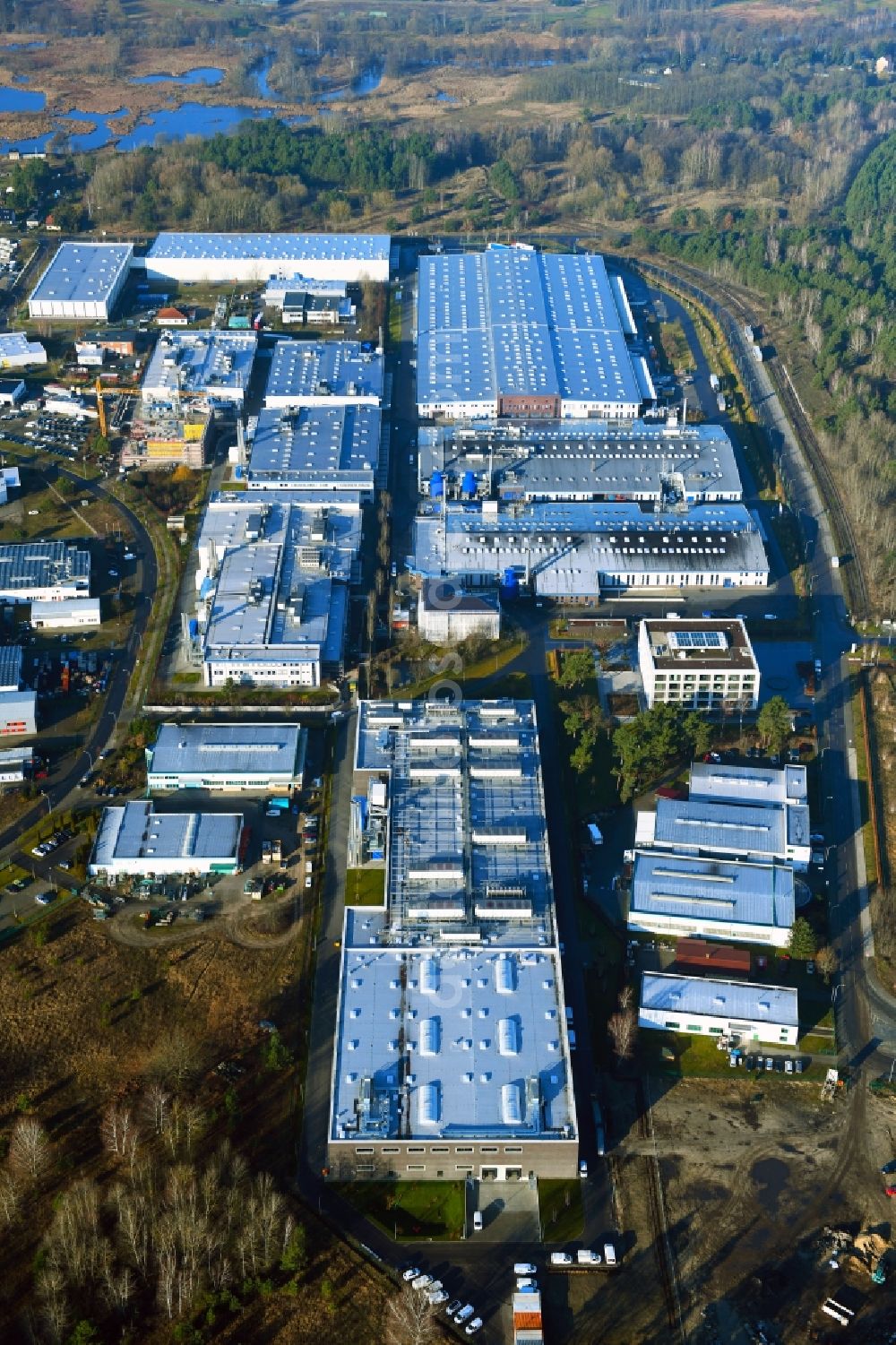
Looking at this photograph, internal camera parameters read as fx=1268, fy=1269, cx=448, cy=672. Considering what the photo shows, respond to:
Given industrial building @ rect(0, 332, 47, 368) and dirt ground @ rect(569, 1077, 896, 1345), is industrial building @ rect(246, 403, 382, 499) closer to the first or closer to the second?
industrial building @ rect(0, 332, 47, 368)

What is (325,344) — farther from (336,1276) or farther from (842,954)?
(336,1276)

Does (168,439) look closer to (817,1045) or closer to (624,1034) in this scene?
(624,1034)

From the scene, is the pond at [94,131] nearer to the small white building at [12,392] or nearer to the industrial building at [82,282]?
the industrial building at [82,282]

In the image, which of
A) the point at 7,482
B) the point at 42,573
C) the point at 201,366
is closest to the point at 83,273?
the point at 201,366

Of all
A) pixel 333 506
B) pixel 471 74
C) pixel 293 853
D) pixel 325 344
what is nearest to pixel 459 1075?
pixel 293 853

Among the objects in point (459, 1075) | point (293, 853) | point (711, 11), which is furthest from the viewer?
point (711, 11)

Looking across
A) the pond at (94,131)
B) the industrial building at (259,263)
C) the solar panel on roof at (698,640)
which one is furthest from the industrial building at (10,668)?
the pond at (94,131)
